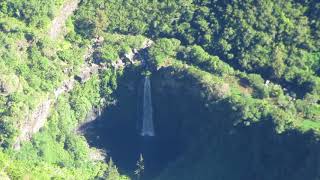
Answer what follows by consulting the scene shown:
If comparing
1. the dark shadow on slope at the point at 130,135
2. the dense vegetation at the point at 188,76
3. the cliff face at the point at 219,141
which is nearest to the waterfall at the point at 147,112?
the dark shadow on slope at the point at 130,135

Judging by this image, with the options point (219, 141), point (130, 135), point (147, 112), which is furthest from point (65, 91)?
point (219, 141)

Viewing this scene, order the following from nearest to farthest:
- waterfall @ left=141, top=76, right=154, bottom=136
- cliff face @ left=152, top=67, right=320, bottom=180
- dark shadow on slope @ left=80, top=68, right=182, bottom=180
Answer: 1. cliff face @ left=152, top=67, right=320, bottom=180
2. dark shadow on slope @ left=80, top=68, right=182, bottom=180
3. waterfall @ left=141, top=76, right=154, bottom=136

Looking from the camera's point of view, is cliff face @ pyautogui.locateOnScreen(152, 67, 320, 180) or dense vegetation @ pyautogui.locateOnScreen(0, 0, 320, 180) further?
dense vegetation @ pyautogui.locateOnScreen(0, 0, 320, 180)

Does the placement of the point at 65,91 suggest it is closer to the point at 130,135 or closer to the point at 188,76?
the point at 130,135

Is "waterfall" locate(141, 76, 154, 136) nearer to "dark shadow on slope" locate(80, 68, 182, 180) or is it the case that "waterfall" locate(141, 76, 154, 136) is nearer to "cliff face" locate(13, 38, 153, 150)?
"dark shadow on slope" locate(80, 68, 182, 180)

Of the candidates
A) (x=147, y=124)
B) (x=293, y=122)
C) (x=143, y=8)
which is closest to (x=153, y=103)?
(x=147, y=124)

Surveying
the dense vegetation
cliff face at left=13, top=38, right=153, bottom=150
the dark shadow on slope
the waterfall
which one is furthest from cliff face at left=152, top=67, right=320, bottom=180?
cliff face at left=13, top=38, right=153, bottom=150

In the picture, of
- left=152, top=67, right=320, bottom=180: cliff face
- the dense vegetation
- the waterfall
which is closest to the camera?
left=152, top=67, right=320, bottom=180: cliff face
